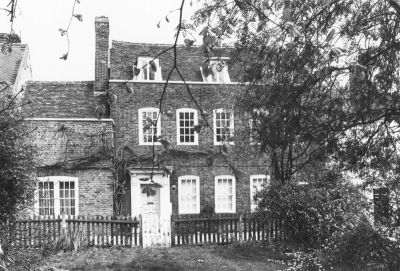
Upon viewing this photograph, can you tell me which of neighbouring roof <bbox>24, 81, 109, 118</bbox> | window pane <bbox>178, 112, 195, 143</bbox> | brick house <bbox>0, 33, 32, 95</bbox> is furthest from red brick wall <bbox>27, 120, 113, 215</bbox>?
window pane <bbox>178, 112, 195, 143</bbox>

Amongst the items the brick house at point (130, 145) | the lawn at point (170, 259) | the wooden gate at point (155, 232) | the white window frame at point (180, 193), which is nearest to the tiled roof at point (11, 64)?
the brick house at point (130, 145)

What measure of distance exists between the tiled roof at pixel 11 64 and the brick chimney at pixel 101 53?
13.3 feet

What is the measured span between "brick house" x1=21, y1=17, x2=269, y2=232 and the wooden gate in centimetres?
431

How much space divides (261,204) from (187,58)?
13112mm

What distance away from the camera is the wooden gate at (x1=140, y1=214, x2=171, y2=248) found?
65.7 ft

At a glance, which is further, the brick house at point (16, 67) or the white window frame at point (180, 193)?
the brick house at point (16, 67)

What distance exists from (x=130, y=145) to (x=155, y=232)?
7066 mm

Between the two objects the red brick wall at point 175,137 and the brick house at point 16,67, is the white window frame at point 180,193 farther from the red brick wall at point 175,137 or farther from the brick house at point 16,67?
the brick house at point 16,67

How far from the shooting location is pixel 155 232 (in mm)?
20203

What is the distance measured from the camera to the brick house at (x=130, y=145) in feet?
79.7

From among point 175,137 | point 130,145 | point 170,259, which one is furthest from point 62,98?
point 170,259

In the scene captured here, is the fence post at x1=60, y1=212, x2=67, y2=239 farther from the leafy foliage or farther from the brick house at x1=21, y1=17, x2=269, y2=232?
the brick house at x1=21, y1=17, x2=269, y2=232

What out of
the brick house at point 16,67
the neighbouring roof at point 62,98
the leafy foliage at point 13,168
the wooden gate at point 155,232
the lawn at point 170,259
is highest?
the brick house at point 16,67

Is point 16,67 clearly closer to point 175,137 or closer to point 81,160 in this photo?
point 81,160
